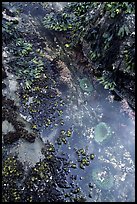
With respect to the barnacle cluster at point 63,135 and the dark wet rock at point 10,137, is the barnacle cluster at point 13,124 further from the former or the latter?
the barnacle cluster at point 63,135

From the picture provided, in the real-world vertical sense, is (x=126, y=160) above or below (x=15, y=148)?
below

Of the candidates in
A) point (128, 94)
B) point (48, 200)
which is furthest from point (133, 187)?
point (128, 94)

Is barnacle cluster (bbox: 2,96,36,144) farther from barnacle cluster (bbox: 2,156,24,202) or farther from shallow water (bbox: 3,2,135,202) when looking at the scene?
barnacle cluster (bbox: 2,156,24,202)

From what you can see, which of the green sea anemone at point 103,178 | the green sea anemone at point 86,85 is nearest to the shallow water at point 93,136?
the green sea anemone at point 103,178

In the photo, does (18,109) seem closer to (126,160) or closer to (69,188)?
(69,188)

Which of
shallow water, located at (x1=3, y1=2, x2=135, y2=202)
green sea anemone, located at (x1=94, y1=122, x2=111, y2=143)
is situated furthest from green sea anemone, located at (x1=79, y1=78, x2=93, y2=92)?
green sea anemone, located at (x1=94, y1=122, x2=111, y2=143)

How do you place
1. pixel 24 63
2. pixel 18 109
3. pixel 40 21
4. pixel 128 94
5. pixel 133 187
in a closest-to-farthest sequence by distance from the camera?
pixel 133 187, pixel 18 109, pixel 128 94, pixel 24 63, pixel 40 21
